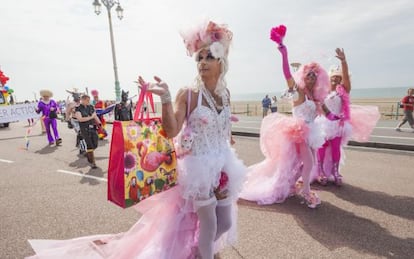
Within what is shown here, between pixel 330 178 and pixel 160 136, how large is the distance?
12.2 feet

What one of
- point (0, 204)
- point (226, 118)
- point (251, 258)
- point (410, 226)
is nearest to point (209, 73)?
point (226, 118)

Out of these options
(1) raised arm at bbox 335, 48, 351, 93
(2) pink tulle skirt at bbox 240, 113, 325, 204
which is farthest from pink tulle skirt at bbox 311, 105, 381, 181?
(2) pink tulle skirt at bbox 240, 113, 325, 204

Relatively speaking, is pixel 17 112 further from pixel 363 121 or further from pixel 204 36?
pixel 363 121

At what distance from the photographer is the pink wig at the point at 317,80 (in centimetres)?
384

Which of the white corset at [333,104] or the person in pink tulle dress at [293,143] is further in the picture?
the white corset at [333,104]

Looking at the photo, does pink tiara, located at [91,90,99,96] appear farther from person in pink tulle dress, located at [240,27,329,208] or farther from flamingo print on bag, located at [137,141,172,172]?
flamingo print on bag, located at [137,141,172,172]

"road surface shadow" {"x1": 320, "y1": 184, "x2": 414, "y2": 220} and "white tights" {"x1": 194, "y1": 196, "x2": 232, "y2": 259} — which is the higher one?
"white tights" {"x1": 194, "y1": 196, "x2": 232, "y2": 259}

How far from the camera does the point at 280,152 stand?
4.05m

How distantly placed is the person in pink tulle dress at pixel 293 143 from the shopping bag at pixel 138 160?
2.20m

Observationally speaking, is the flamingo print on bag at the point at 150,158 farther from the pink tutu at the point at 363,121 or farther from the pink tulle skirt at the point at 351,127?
the pink tutu at the point at 363,121

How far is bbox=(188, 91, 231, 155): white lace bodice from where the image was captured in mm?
2072

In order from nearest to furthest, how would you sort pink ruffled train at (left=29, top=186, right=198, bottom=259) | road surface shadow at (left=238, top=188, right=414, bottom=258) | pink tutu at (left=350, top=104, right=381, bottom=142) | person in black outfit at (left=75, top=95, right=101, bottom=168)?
pink ruffled train at (left=29, top=186, right=198, bottom=259)
road surface shadow at (left=238, top=188, right=414, bottom=258)
pink tutu at (left=350, top=104, right=381, bottom=142)
person in black outfit at (left=75, top=95, right=101, bottom=168)

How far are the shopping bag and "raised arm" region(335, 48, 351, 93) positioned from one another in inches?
135

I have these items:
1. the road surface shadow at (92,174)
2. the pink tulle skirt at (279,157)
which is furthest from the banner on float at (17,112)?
the pink tulle skirt at (279,157)
